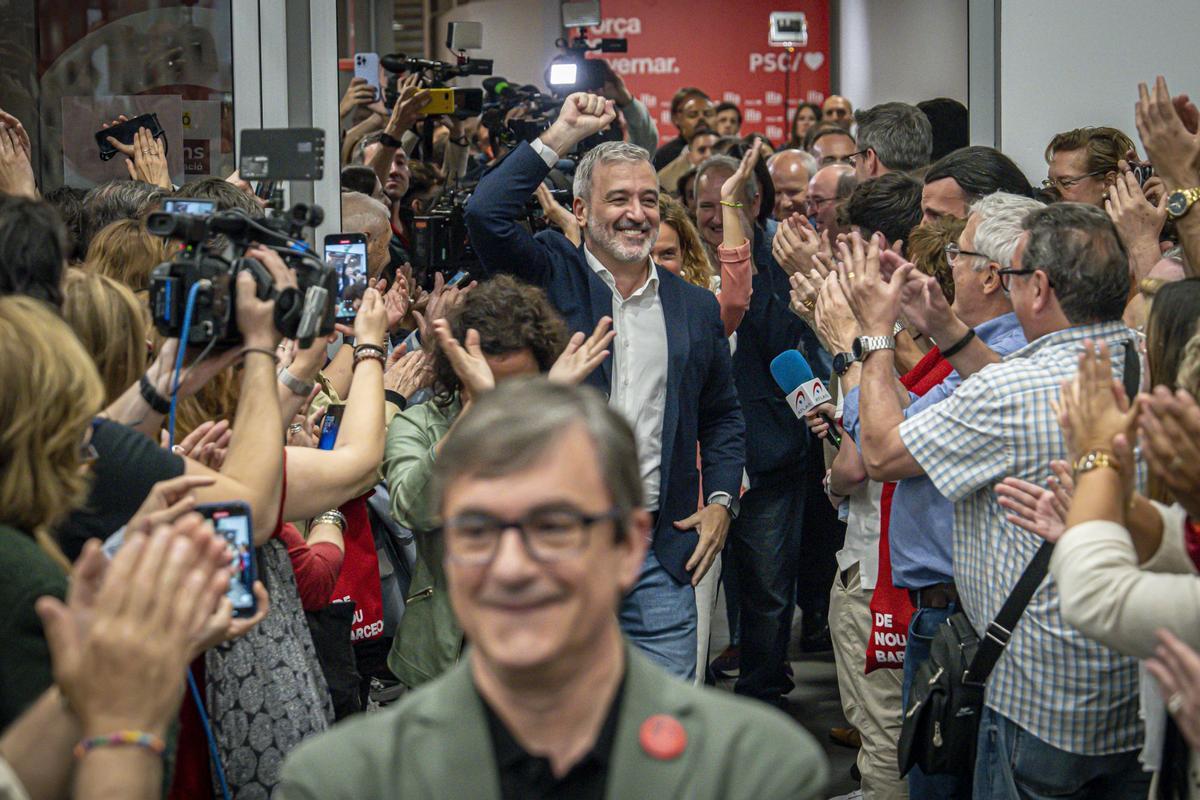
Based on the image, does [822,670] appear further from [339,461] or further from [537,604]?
[537,604]

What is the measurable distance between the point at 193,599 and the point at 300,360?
117 centimetres

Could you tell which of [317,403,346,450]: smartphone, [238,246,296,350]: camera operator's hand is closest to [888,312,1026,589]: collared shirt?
[317,403,346,450]: smartphone

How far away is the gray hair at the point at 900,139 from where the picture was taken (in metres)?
5.69

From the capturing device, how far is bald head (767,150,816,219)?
6828 millimetres

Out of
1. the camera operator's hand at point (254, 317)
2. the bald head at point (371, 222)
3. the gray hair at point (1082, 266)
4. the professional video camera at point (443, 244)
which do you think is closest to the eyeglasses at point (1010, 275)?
the gray hair at point (1082, 266)

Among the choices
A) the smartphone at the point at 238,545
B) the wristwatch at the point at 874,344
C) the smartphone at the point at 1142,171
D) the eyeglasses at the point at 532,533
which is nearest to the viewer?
the eyeglasses at the point at 532,533

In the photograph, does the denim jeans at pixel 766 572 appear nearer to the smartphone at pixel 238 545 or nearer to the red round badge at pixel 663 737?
the smartphone at pixel 238 545

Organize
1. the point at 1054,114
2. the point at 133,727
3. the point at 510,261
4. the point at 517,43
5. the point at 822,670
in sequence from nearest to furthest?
the point at 133,727, the point at 510,261, the point at 1054,114, the point at 822,670, the point at 517,43

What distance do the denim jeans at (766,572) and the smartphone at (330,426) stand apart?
1926mm

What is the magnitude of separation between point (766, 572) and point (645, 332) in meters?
1.58

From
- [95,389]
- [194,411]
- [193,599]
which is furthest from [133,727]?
[194,411]

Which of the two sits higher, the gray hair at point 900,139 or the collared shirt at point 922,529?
the gray hair at point 900,139

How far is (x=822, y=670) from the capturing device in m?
5.94

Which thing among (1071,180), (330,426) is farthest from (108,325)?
(1071,180)
